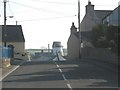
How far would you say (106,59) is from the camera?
50375mm

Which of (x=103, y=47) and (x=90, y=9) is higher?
(x=90, y=9)

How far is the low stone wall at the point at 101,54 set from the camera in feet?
147

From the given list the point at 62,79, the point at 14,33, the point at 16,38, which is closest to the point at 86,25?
the point at 16,38

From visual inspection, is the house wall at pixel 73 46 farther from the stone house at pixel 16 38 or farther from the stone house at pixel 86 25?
the stone house at pixel 16 38

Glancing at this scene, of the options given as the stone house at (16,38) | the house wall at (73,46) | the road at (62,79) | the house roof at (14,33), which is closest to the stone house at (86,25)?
the house wall at (73,46)

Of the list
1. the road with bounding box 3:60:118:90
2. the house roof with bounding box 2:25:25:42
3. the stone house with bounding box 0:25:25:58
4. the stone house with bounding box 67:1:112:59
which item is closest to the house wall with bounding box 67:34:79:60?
the stone house with bounding box 67:1:112:59

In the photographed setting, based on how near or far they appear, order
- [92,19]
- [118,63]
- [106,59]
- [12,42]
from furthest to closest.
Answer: [12,42]
[92,19]
[106,59]
[118,63]

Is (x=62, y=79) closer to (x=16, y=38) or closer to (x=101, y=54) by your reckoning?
(x=101, y=54)

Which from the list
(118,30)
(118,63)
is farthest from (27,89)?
(118,63)

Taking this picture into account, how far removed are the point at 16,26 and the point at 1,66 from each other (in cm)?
5701

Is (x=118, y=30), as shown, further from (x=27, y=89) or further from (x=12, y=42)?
(x=12, y=42)

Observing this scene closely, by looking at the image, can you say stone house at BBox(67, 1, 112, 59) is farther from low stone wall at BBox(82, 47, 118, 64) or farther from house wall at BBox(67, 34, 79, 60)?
low stone wall at BBox(82, 47, 118, 64)

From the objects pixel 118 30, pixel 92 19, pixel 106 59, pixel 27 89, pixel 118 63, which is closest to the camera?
pixel 27 89

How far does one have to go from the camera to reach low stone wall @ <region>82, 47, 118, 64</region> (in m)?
44.8
